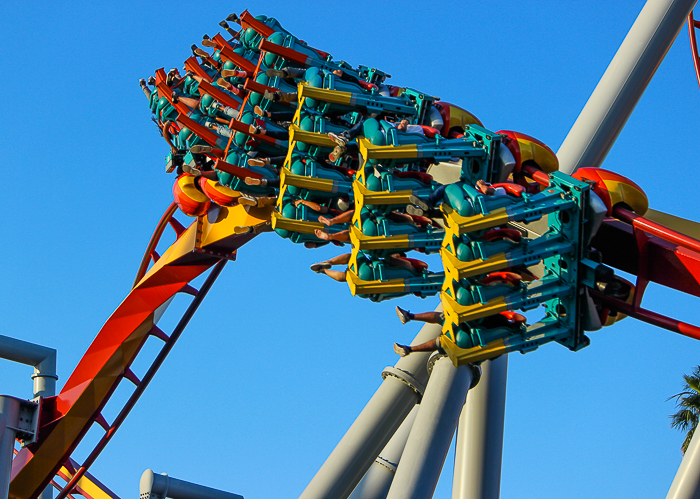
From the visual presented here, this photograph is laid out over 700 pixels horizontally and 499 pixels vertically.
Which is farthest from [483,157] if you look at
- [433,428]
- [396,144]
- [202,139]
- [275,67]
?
[202,139]

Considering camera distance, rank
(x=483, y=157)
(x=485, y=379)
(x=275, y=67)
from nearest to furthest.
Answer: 1. (x=483, y=157)
2. (x=485, y=379)
3. (x=275, y=67)

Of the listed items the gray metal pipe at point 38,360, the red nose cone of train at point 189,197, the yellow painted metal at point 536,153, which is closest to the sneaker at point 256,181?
the red nose cone of train at point 189,197

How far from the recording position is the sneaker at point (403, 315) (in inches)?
217

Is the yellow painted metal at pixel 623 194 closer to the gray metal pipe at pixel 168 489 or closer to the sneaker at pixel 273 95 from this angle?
the sneaker at pixel 273 95

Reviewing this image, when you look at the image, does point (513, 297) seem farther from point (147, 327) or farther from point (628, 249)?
point (147, 327)

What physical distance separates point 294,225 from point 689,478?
3883mm

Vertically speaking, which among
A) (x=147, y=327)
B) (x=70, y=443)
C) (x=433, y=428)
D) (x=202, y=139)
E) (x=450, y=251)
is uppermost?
(x=202, y=139)

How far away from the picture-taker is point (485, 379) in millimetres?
7074

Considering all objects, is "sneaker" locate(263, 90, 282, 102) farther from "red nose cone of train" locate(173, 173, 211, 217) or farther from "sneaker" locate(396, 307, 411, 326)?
"sneaker" locate(396, 307, 411, 326)

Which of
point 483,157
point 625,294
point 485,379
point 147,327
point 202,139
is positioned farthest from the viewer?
point 147,327

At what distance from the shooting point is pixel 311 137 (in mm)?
6637

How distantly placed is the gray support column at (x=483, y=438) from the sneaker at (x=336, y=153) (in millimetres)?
2141

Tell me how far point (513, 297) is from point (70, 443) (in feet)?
20.3

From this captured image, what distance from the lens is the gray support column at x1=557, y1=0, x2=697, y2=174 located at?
25.0 ft
